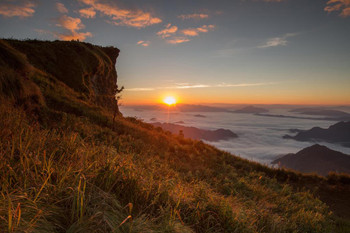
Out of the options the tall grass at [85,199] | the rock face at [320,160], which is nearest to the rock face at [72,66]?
the tall grass at [85,199]

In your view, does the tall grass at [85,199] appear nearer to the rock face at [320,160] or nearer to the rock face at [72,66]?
the rock face at [72,66]

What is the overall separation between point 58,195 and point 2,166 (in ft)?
2.56

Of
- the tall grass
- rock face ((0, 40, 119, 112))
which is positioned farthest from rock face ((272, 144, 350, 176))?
the tall grass

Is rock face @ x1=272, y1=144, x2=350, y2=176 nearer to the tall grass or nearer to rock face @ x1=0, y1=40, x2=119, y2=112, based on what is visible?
rock face @ x1=0, y1=40, x2=119, y2=112

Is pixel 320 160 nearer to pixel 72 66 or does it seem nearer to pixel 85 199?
pixel 72 66

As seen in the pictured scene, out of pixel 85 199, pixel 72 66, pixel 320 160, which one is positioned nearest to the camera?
pixel 85 199

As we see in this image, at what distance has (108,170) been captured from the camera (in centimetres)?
304

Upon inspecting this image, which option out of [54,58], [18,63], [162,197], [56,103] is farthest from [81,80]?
[162,197]

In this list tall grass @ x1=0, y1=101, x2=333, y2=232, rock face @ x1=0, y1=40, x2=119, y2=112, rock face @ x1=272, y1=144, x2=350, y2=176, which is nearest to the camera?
tall grass @ x1=0, y1=101, x2=333, y2=232

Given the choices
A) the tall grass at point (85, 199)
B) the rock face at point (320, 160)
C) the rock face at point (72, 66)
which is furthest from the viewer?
the rock face at point (320, 160)

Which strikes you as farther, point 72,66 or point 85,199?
point 72,66

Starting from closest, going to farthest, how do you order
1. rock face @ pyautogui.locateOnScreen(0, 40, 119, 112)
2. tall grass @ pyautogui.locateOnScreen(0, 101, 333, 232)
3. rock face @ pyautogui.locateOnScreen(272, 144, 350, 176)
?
1. tall grass @ pyautogui.locateOnScreen(0, 101, 333, 232)
2. rock face @ pyautogui.locateOnScreen(0, 40, 119, 112)
3. rock face @ pyautogui.locateOnScreen(272, 144, 350, 176)

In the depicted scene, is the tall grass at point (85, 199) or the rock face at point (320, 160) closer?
the tall grass at point (85, 199)

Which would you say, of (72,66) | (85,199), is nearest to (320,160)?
(72,66)
